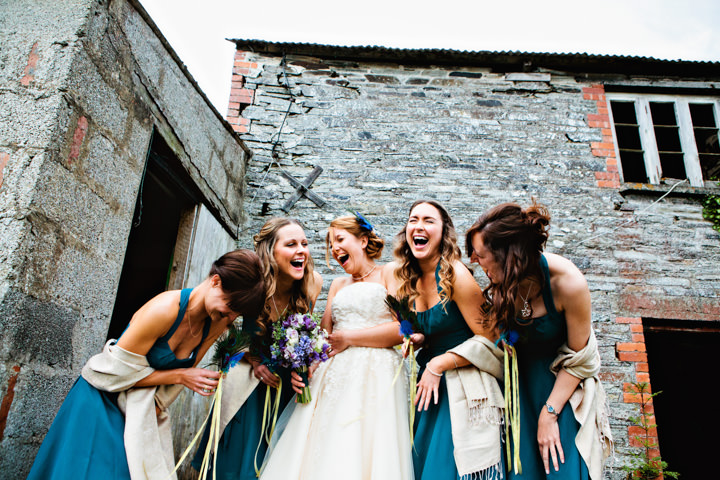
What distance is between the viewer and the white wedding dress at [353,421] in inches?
99.0

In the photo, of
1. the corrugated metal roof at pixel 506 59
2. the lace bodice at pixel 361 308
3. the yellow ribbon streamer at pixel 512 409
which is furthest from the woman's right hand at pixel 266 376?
the corrugated metal roof at pixel 506 59

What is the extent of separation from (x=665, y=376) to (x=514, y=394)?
6.41 metres

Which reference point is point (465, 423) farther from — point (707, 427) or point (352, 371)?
point (707, 427)

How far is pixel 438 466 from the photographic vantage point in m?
2.35

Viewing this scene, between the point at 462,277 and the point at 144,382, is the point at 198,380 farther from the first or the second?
the point at 462,277

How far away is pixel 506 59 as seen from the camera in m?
5.71

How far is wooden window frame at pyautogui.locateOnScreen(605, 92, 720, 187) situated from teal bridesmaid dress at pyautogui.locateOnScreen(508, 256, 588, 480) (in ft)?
12.4

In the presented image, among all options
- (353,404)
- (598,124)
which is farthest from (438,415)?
(598,124)

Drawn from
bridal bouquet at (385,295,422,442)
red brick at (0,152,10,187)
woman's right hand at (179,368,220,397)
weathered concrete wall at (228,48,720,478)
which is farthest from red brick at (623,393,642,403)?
red brick at (0,152,10,187)

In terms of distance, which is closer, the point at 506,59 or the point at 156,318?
the point at 156,318

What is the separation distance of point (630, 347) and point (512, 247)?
3.24 m

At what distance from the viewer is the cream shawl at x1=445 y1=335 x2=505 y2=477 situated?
7.48 feet

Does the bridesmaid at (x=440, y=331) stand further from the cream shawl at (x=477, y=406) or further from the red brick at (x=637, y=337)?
the red brick at (x=637, y=337)

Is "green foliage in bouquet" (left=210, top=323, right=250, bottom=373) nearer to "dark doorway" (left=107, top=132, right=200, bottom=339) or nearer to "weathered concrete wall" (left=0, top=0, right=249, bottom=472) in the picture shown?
"weathered concrete wall" (left=0, top=0, right=249, bottom=472)
